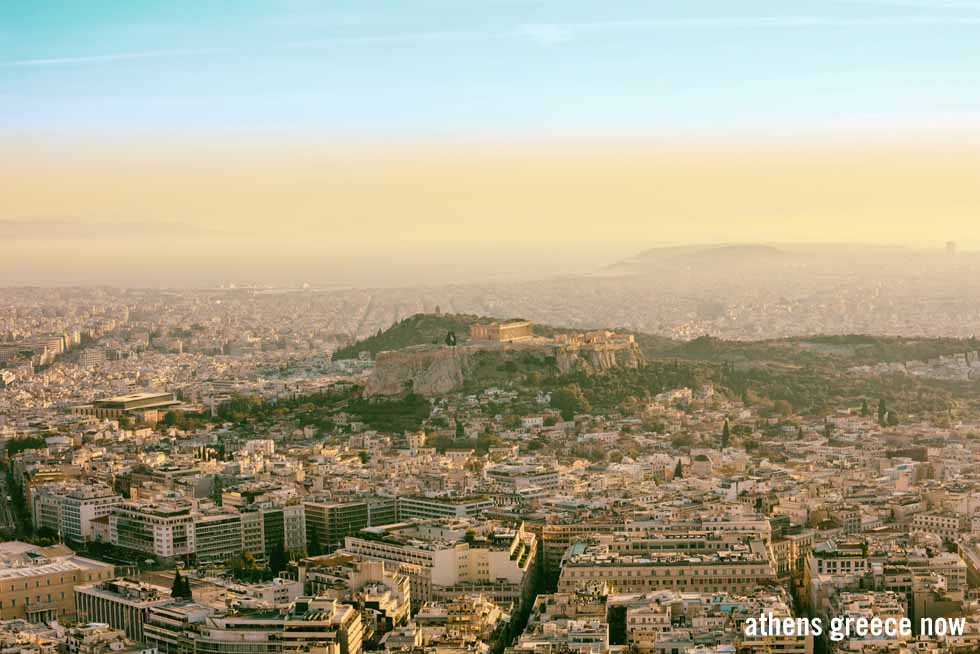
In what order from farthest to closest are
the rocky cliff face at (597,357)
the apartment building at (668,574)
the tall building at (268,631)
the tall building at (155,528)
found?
the rocky cliff face at (597,357), the tall building at (155,528), the apartment building at (668,574), the tall building at (268,631)

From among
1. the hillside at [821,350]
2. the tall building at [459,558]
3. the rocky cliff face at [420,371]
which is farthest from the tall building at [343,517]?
the hillside at [821,350]

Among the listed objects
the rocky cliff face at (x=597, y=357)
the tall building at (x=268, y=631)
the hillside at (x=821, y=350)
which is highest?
the rocky cliff face at (x=597, y=357)

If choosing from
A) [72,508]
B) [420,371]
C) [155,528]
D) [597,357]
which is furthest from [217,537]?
[597,357]

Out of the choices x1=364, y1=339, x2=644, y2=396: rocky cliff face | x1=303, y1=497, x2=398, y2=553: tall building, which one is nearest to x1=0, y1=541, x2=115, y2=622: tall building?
x1=303, y1=497, x2=398, y2=553: tall building

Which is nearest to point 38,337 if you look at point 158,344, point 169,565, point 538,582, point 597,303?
point 158,344

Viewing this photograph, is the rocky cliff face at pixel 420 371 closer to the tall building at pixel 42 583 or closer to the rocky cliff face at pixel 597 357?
the rocky cliff face at pixel 597 357

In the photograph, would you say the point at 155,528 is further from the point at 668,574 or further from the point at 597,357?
the point at 597,357

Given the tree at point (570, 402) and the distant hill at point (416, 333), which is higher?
the distant hill at point (416, 333)

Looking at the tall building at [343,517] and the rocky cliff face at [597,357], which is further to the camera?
the rocky cliff face at [597,357]
